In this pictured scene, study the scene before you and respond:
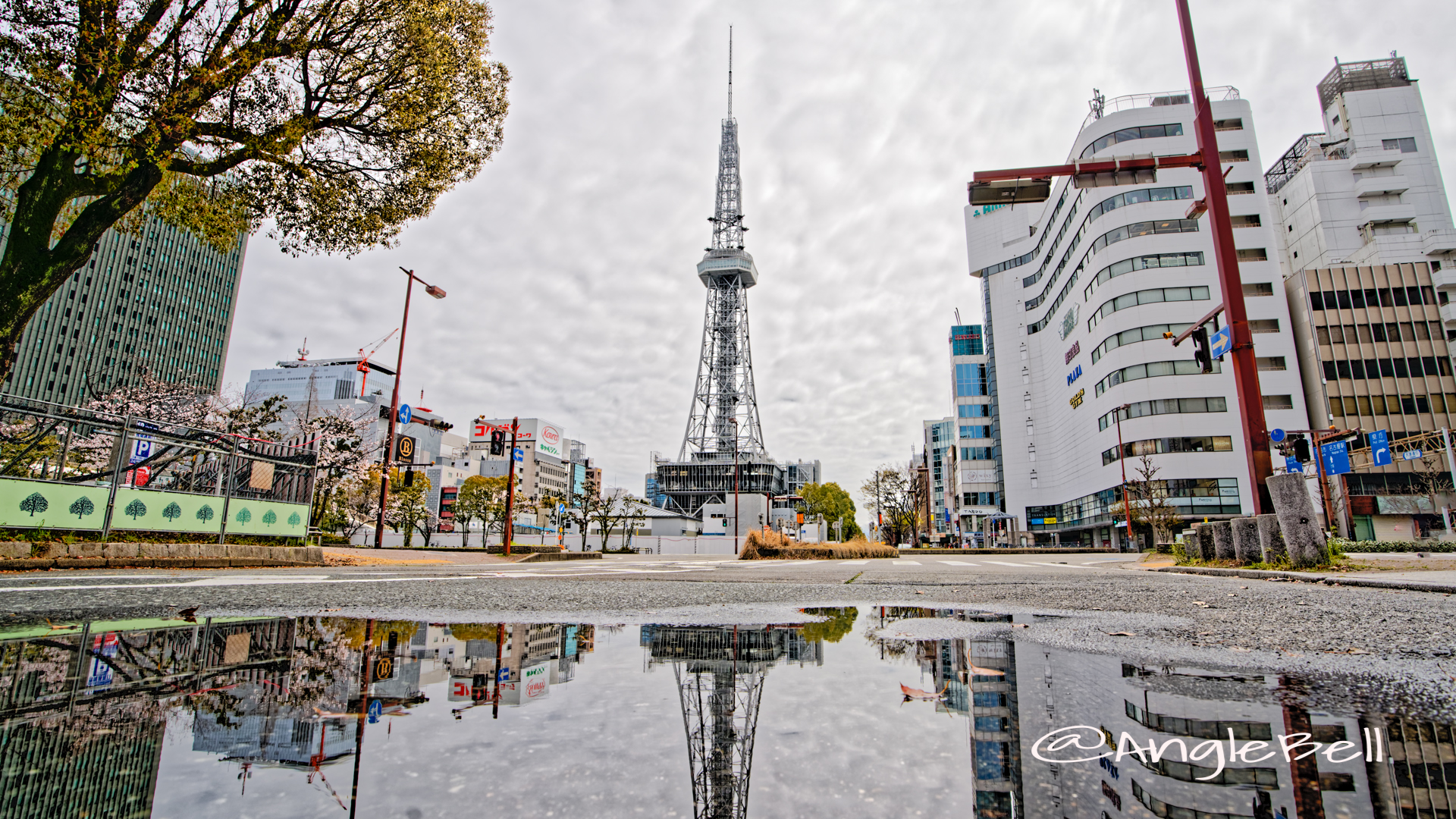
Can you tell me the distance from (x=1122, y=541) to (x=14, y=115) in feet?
179

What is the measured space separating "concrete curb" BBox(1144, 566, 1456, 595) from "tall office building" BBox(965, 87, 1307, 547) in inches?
1459

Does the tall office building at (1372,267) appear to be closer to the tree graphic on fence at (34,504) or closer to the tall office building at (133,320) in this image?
the tree graphic on fence at (34,504)

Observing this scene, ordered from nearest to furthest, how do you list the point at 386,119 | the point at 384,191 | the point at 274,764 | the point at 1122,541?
1. the point at 274,764
2. the point at 386,119
3. the point at 384,191
4. the point at 1122,541

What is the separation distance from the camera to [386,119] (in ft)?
31.0

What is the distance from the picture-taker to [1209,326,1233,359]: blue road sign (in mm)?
9406

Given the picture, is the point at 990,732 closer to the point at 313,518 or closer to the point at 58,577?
the point at 58,577

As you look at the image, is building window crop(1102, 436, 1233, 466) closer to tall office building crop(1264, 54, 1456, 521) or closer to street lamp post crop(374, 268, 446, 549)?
tall office building crop(1264, 54, 1456, 521)

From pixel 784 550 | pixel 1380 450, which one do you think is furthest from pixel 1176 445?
pixel 784 550

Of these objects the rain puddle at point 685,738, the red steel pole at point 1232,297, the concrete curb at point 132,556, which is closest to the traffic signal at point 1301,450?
the red steel pole at point 1232,297

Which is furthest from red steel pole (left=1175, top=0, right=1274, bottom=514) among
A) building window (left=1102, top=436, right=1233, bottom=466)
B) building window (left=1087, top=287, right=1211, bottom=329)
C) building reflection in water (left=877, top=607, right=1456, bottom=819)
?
building window (left=1087, top=287, right=1211, bottom=329)

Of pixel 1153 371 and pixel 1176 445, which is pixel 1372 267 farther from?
pixel 1176 445

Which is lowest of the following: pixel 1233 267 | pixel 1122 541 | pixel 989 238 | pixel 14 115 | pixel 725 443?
pixel 1122 541

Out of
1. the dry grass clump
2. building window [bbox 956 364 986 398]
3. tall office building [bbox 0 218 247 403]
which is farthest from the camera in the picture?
building window [bbox 956 364 986 398]

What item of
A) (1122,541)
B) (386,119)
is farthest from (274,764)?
(1122,541)
